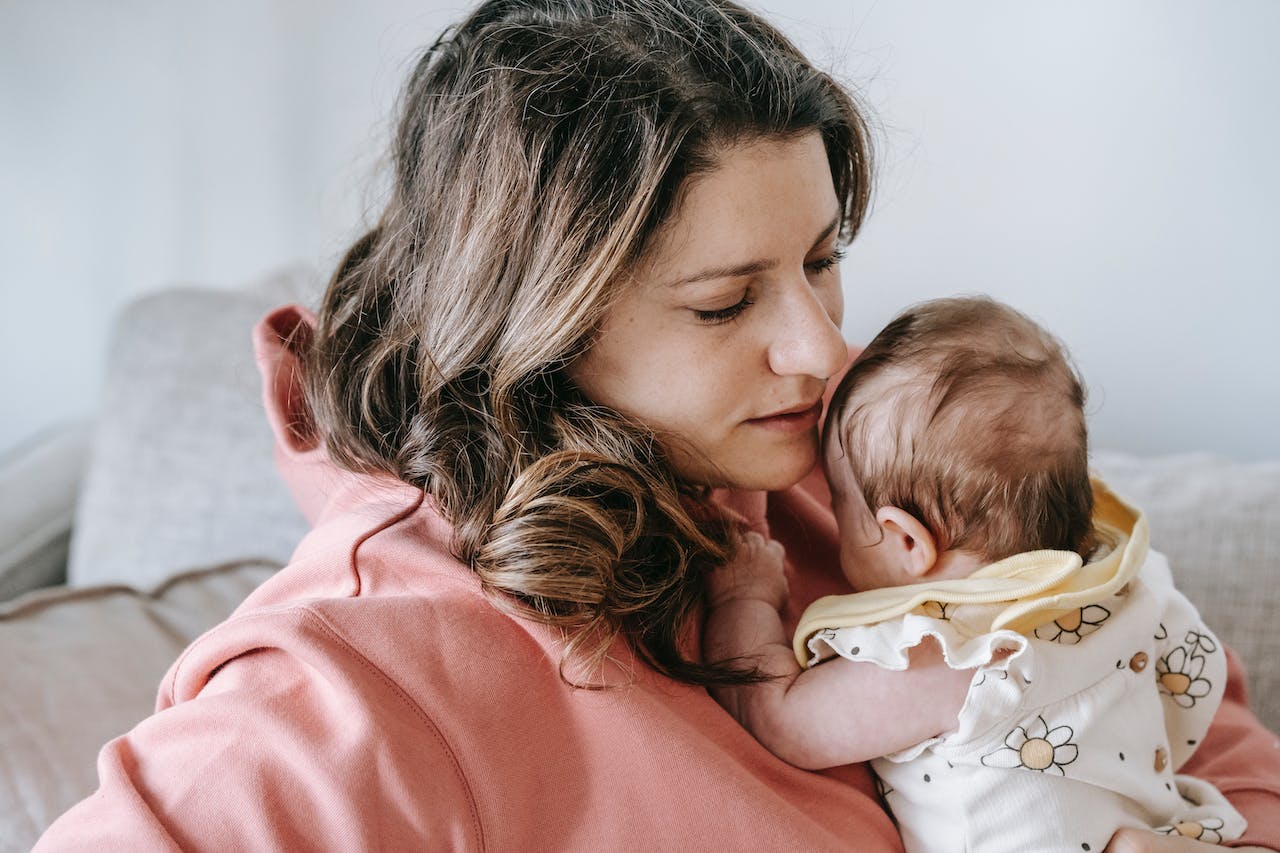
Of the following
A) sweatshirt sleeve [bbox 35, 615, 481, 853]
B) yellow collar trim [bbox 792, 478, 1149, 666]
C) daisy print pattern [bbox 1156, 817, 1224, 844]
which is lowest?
daisy print pattern [bbox 1156, 817, 1224, 844]

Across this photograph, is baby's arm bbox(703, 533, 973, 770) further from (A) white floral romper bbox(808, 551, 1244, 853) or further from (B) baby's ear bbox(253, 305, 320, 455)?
(B) baby's ear bbox(253, 305, 320, 455)

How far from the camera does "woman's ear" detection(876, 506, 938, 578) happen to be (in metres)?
0.92

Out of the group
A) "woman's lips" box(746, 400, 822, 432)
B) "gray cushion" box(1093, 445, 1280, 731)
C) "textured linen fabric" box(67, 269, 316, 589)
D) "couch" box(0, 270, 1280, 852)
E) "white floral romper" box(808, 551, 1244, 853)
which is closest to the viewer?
"white floral romper" box(808, 551, 1244, 853)

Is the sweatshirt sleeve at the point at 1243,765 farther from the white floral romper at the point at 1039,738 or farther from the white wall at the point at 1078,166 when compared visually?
the white wall at the point at 1078,166

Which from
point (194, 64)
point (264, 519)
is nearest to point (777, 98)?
point (264, 519)

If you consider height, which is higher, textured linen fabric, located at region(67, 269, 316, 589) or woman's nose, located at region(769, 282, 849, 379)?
woman's nose, located at region(769, 282, 849, 379)

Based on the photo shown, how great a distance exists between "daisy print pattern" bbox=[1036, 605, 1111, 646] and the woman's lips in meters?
0.26

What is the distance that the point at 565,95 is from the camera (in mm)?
892

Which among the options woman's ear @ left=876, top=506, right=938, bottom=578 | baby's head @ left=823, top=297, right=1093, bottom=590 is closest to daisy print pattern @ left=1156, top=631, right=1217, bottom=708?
baby's head @ left=823, top=297, right=1093, bottom=590

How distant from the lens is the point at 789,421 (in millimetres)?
980

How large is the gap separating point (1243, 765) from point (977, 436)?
52 cm

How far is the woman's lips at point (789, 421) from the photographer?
97 centimetres

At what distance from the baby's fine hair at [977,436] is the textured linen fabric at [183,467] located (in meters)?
0.98

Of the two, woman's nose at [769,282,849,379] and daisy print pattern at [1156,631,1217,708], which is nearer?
woman's nose at [769,282,849,379]
